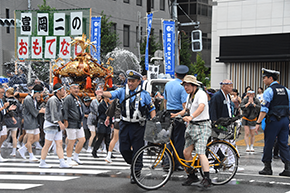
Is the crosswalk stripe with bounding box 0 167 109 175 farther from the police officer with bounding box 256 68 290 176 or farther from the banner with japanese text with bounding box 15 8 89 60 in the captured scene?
the banner with japanese text with bounding box 15 8 89 60

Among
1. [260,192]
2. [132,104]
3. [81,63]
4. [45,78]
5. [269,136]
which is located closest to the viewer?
[260,192]

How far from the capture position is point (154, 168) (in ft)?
22.2

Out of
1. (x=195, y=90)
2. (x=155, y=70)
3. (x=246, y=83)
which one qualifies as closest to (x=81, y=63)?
(x=155, y=70)

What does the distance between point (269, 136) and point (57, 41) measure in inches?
647

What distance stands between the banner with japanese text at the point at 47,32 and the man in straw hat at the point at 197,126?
53.1ft

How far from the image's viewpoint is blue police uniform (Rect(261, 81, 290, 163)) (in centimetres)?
824

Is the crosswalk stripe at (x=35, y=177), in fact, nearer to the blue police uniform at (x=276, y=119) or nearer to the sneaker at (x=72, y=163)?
the sneaker at (x=72, y=163)

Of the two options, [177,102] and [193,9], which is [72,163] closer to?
[177,102]

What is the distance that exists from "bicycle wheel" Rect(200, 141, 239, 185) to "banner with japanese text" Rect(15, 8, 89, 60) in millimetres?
16432

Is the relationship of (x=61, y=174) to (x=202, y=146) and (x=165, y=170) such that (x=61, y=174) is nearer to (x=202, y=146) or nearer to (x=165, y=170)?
(x=165, y=170)

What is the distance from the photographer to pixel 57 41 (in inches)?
875

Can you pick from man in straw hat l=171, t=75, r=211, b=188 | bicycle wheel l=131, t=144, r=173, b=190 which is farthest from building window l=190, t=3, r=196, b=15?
bicycle wheel l=131, t=144, r=173, b=190

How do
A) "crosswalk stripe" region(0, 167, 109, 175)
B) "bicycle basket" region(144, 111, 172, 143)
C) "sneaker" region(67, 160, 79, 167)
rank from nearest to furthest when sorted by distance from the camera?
1. "bicycle basket" region(144, 111, 172, 143)
2. "crosswalk stripe" region(0, 167, 109, 175)
3. "sneaker" region(67, 160, 79, 167)

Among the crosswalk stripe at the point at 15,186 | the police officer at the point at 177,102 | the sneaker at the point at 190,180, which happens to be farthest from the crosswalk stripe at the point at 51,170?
the sneaker at the point at 190,180
